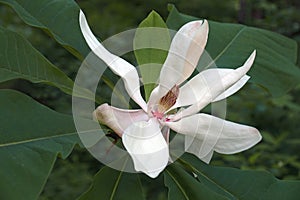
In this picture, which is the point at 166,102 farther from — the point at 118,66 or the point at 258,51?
the point at 258,51

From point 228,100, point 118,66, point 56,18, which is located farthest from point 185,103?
point 228,100

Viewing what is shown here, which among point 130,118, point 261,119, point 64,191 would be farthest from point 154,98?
point 261,119

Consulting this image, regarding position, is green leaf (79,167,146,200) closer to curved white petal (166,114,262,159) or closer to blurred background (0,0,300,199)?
curved white petal (166,114,262,159)

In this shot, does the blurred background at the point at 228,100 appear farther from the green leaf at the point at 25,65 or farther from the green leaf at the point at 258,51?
the green leaf at the point at 25,65

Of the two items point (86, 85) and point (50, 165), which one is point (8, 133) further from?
point (86, 85)

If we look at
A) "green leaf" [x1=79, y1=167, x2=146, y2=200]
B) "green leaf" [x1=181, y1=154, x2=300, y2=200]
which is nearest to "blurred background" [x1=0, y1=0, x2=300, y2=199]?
"green leaf" [x1=181, y1=154, x2=300, y2=200]

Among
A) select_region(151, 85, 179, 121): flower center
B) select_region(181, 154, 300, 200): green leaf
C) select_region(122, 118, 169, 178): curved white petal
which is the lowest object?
select_region(181, 154, 300, 200): green leaf

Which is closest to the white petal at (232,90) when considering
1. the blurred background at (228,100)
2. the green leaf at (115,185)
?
the green leaf at (115,185)
